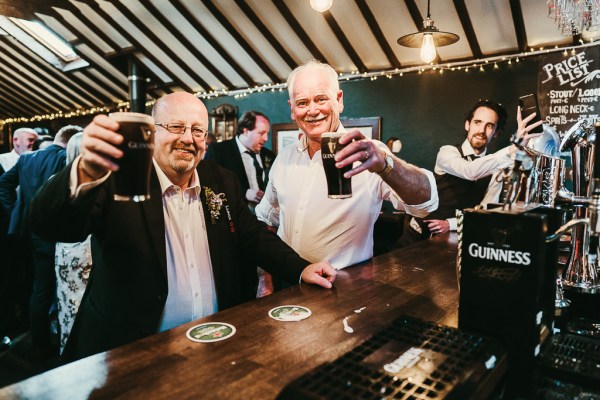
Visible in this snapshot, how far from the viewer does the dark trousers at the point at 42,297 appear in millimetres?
3566

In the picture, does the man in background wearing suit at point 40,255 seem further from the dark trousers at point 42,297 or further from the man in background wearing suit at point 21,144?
the man in background wearing suit at point 21,144

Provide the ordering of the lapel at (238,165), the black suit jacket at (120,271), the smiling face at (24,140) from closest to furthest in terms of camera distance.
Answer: the black suit jacket at (120,271), the lapel at (238,165), the smiling face at (24,140)

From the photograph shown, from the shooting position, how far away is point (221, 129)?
9.07 metres

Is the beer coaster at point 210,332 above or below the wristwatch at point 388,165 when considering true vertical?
below

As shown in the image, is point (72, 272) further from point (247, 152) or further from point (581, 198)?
point (581, 198)

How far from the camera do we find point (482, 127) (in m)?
3.71

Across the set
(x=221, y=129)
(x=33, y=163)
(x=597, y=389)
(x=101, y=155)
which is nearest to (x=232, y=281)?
(x=101, y=155)

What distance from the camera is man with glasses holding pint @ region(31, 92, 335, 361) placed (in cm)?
140

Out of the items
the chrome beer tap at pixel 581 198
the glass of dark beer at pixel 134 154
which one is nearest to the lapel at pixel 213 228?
the glass of dark beer at pixel 134 154

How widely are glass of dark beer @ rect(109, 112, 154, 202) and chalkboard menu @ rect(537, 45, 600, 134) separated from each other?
575 cm

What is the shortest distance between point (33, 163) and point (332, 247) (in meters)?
2.88

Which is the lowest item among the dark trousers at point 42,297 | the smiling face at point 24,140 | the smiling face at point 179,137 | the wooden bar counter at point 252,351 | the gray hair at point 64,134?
the dark trousers at point 42,297

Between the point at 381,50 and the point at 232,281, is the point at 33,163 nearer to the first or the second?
the point at 232,281

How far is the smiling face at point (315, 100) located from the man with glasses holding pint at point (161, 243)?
1.64 ft
